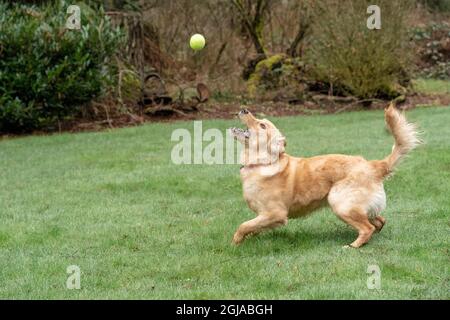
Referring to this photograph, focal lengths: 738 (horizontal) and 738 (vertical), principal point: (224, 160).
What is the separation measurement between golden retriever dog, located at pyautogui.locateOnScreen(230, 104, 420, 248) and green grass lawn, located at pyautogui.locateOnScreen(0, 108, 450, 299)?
266 mm

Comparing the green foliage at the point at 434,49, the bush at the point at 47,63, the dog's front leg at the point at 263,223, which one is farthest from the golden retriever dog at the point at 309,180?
the green foliage at the point at 434,49

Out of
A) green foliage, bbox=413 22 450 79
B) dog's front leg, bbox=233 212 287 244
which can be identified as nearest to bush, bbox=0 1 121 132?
dog's front leg, bbox=233 212 287 244

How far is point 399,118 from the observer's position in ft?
22.4

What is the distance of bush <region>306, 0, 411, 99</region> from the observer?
61.4ft

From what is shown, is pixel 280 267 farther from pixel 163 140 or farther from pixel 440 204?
pixel 163 140

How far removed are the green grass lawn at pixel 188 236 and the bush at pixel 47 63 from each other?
3010 millimetres

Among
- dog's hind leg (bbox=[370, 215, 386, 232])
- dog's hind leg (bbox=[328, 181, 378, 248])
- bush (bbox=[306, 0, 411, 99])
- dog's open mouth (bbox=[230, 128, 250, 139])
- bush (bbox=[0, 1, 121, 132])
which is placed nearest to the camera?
dog's hind leg (bbox=[328, 181, 378, 248])

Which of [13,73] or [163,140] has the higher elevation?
[13,73]

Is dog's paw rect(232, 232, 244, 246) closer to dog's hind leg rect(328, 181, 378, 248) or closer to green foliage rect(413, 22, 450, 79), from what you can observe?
dog's hind leg rect(328, 181, 378, 248)

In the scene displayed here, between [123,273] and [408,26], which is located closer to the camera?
[123,273]

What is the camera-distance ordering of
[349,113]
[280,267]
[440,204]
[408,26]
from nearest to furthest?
[280,267], [440,204], [349,113], [408,26]

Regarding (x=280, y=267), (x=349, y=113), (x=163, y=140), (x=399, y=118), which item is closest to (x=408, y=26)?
(x=349, y=113)

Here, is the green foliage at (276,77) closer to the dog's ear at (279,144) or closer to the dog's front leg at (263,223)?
the dog's ear at (279,144)

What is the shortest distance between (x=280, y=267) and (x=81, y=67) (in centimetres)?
1075
